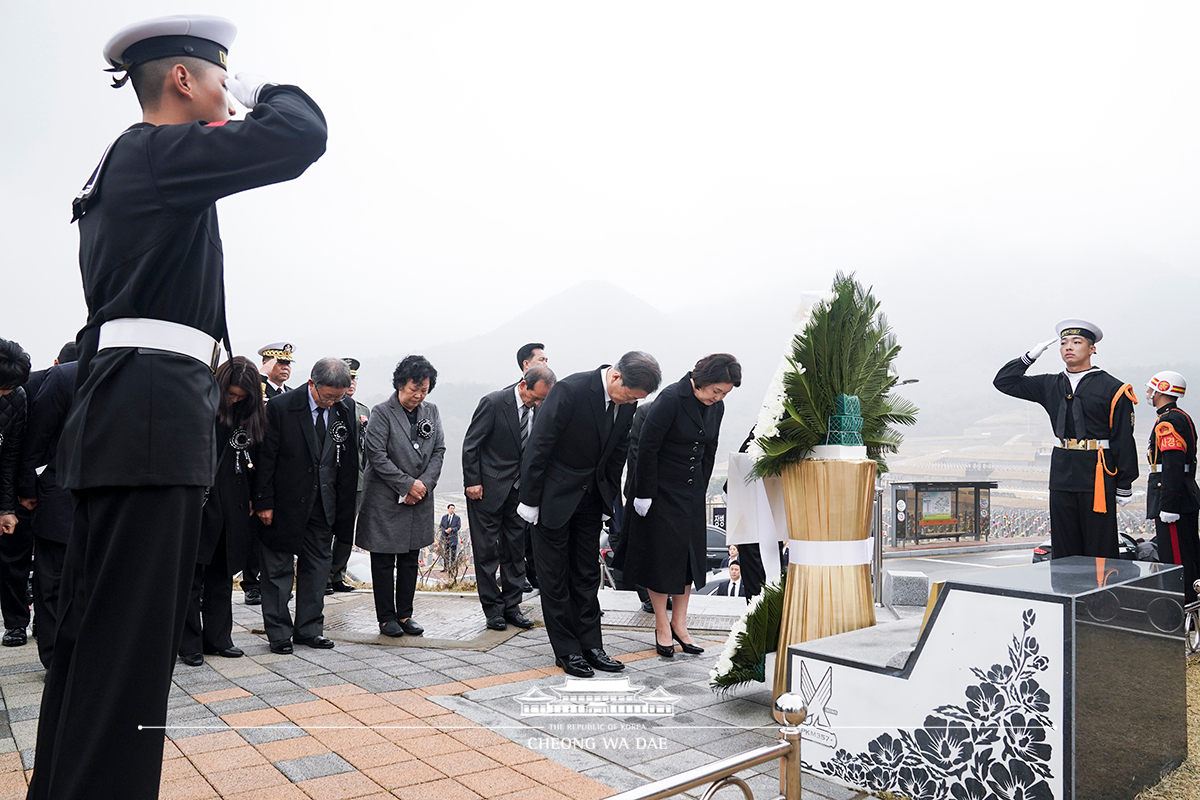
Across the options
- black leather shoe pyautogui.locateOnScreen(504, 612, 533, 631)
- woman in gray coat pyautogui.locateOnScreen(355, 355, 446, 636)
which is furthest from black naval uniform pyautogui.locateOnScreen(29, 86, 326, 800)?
black leather shoe pyautogui.locateOnScreen(504, 612, 533, 631)

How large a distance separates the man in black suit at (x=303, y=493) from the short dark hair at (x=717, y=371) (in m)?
2.24

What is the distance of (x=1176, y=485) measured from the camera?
6.49 m

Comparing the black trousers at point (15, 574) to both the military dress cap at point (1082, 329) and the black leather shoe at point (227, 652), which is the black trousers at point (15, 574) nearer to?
the black leather shoe at point (227, 652)

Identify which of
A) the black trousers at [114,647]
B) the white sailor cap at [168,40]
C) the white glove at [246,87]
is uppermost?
the white sailor cap at [168,40]

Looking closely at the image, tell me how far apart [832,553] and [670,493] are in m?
1.67

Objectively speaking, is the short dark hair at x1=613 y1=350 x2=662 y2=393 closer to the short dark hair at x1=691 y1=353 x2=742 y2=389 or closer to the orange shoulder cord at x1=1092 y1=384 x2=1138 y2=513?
the short dark hair at x1=691 y1=353 x2=742 y2=389

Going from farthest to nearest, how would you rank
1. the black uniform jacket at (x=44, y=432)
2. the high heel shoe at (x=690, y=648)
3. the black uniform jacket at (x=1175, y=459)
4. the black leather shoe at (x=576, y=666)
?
the black uniform jacket at (x=1175, y=459) < the high heel shoe at (x=690, y=648) < the black uniform jacket at (x=44, y=432) < the black leather shoe at (x=576, y=666)

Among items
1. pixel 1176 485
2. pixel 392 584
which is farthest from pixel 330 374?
pixel 1176 485

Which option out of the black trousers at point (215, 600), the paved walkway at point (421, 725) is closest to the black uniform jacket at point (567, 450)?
the paved walkway at point (421, 725)

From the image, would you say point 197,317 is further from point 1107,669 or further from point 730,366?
point 730,366

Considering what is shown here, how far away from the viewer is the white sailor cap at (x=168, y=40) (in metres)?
1.97

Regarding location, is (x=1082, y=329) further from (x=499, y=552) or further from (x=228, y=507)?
(x=228, y=507)

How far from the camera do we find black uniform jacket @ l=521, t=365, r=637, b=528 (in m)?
4.78

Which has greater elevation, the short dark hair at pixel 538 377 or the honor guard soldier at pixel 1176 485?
the short dark hair at pixel 538 377
